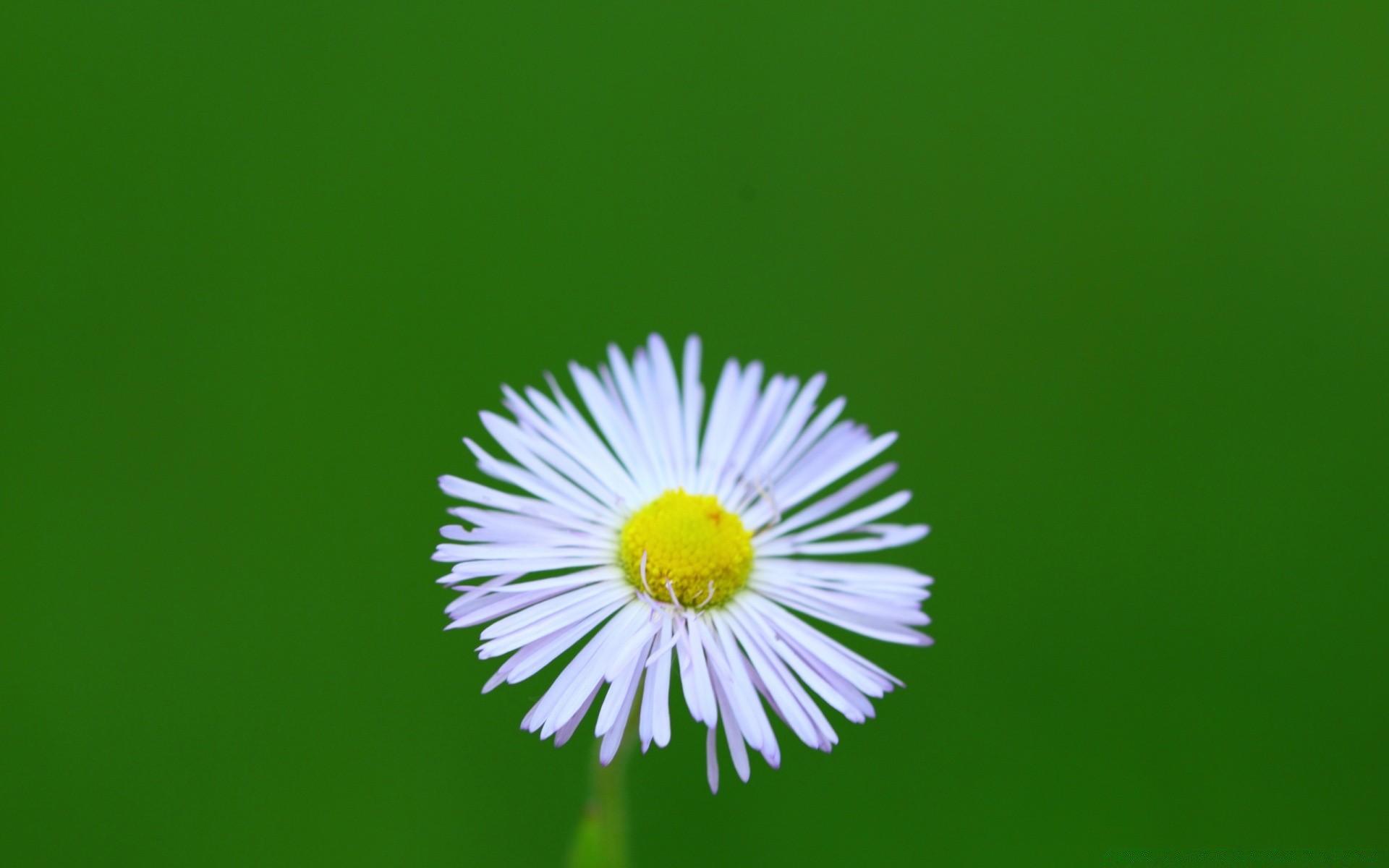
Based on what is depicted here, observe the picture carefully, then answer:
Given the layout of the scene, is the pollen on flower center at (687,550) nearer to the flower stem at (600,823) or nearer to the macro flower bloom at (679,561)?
the macro flower bloom at (679,561)

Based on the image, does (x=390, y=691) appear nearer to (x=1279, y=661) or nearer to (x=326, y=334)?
(x=326, y=334)

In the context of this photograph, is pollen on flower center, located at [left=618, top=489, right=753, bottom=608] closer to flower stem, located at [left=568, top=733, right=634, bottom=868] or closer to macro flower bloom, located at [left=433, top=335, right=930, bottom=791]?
macro flower bloom, located at [left=433, top=335, right=930, bottom=791]

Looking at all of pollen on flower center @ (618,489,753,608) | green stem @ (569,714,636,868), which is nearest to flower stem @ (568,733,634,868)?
green stem @ (569,714,636,868)

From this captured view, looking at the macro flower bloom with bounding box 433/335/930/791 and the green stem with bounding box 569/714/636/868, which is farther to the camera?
the green stem with bounding box 569/714/636/868

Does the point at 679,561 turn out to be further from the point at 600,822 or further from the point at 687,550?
the point at 600,822

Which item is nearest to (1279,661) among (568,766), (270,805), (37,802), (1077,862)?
(1077,862)

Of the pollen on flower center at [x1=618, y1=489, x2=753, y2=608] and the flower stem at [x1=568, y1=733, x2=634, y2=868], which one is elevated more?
the pollen on flower center at [x1=618, y1=489, x2=753, y2=608]
